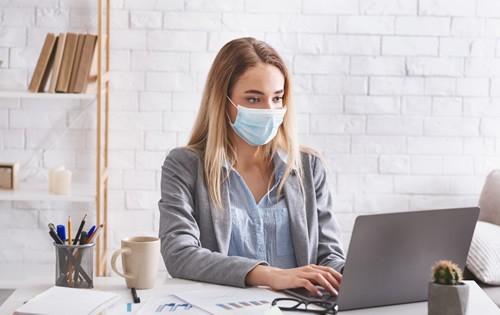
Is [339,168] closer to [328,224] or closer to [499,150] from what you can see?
[499,150]

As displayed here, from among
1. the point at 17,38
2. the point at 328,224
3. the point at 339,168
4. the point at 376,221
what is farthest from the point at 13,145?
the point at 376,221

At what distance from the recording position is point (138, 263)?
1647 mm

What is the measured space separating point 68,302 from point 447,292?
0.67 metres

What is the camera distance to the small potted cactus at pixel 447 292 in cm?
138

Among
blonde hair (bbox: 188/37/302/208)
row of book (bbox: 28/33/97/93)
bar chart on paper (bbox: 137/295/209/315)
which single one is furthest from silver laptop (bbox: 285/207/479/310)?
row of book (bbox: 28/33/97/93)

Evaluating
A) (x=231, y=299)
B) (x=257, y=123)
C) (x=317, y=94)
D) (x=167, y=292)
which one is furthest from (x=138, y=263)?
(x=317, y=94)

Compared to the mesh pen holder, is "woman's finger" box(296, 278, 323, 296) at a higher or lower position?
lower

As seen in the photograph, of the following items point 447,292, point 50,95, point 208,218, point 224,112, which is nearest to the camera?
point 447,292

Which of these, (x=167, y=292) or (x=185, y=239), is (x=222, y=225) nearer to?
(x=185, y=239)

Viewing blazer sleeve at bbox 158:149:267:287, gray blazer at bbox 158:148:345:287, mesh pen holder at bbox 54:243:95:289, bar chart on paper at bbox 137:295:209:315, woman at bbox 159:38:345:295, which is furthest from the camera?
woman at bbox 159:38:345:295

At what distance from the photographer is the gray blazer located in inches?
75.9

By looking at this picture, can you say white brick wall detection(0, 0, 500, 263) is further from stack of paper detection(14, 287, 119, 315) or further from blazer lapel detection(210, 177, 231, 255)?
stack of paper detection(14, 287, 119, 315)

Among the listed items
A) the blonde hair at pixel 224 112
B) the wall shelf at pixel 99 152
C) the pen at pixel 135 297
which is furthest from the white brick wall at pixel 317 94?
the pen at pixel 135 297

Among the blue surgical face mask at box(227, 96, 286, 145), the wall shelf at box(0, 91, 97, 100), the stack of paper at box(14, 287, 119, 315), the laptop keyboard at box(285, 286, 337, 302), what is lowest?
the laptop keyboard at box(285, 286, 337, 302)
